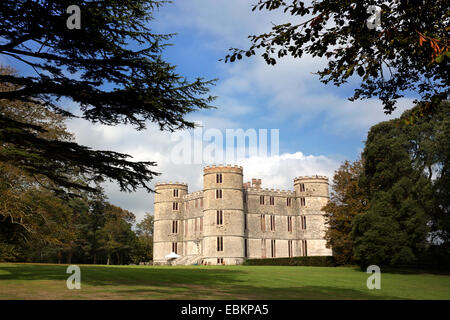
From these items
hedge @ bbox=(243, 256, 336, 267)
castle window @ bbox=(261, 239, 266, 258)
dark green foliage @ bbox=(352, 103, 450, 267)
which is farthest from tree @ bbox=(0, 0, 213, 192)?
castle window @ bbox=(261, 239, 266, 258)

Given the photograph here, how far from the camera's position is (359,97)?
766 cm

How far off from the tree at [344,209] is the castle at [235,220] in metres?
12.3

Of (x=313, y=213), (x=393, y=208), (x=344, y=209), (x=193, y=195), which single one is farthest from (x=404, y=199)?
(x=193, y=195)

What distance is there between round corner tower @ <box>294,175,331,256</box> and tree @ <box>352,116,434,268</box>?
58.8 feet

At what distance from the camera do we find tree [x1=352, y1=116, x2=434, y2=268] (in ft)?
72.3

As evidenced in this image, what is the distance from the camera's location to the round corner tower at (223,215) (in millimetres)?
38375

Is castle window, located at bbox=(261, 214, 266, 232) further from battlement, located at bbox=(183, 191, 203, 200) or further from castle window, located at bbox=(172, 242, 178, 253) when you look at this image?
castle window, located at bbox=(172, 242, 178, 253)

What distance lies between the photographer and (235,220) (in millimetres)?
39281

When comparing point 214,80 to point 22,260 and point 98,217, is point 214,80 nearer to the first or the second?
point 22,260

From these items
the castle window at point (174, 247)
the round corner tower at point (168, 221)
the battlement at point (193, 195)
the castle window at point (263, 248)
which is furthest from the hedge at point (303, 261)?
the round corner tower at point (168, 221)

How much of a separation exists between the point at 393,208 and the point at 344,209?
449cm

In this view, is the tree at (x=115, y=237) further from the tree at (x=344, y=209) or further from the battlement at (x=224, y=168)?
the tree at (x=344, y=209)

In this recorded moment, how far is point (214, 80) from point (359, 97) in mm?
3622
